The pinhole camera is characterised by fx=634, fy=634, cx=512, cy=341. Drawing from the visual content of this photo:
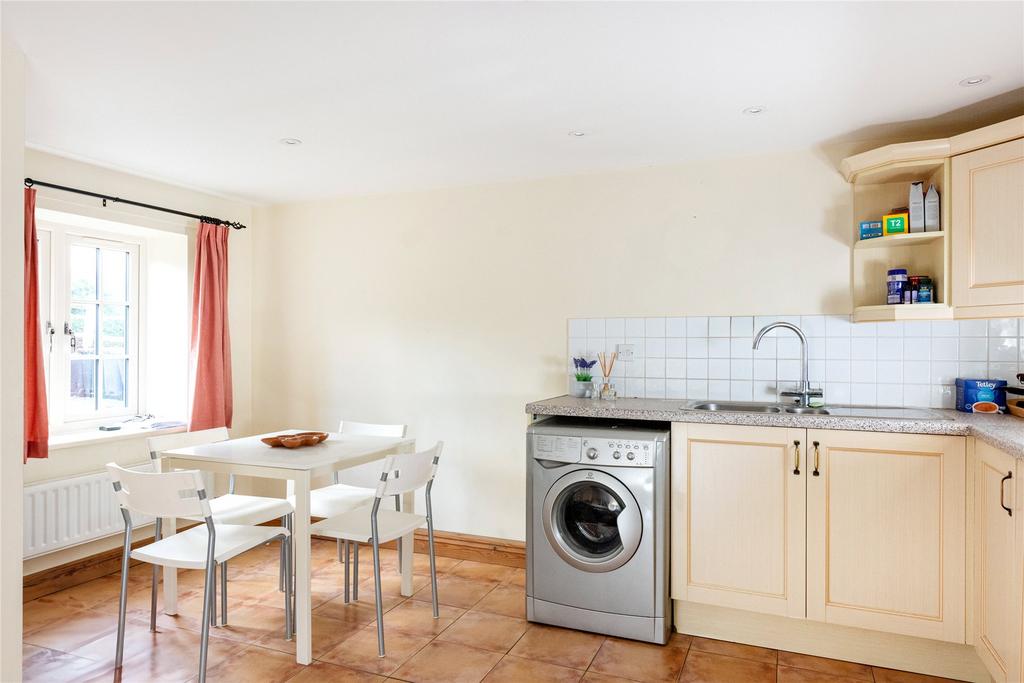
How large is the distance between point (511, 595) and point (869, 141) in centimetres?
288

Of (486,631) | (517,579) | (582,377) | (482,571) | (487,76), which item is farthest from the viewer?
(482,571)

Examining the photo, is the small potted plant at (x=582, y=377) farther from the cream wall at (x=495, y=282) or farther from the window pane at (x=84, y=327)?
the window pane at (x=84, y=327)

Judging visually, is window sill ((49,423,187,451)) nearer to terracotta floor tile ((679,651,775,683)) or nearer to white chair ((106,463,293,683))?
white chair ((106,463,293,683))

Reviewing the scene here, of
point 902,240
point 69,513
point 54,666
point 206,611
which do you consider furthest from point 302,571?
point 902,240

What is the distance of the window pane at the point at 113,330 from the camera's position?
3840 millimetres

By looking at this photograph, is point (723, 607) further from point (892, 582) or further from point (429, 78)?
point (429, 78)

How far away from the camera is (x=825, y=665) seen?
2.61 metres

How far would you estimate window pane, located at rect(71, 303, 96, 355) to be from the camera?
3.67 meters

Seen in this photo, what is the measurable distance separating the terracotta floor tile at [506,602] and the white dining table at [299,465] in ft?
1.32

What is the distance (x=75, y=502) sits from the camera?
3316 millimetres

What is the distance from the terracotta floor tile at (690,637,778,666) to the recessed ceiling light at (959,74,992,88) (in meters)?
2.39

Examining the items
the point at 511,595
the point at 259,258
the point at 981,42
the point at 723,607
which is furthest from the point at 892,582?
the point at 259,258

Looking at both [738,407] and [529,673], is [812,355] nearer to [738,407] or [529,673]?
[738,407]

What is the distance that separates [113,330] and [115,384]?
335 mm
